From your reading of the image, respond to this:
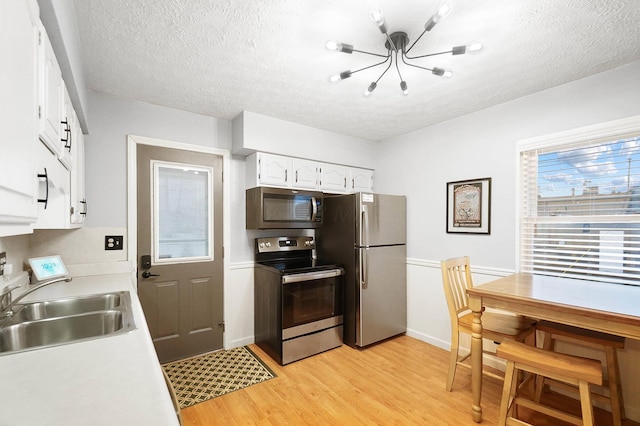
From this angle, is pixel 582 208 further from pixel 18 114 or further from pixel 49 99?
pixel 49 99

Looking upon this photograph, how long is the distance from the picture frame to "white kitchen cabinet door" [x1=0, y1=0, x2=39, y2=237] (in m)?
3.16

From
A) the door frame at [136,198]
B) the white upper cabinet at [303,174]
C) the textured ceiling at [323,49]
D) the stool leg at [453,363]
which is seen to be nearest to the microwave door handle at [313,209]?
the white upper cabinet at [303,174]

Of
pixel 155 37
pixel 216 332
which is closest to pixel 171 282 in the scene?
pixel 216 332

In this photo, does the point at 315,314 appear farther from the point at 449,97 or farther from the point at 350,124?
the point at 449,97

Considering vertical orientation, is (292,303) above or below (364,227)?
below

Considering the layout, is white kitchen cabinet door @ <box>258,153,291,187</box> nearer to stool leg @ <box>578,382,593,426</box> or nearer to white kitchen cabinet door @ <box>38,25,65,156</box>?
white kitchen cabinet door @ <box>38,25,65,156</box>

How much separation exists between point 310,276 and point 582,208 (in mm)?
2375

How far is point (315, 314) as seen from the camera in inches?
121

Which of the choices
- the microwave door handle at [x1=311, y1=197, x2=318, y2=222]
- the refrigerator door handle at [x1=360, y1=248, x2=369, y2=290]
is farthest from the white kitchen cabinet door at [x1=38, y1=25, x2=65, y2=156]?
the refrigerator door handle at [x1=360, y1=248, x2=369, y2=290]

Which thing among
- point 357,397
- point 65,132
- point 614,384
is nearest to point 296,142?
point 65,132

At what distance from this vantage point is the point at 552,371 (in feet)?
5.33

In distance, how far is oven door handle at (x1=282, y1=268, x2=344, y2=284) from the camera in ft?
9.25

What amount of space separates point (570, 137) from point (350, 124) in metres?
1.97

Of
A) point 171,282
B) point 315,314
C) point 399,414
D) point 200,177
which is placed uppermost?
point 200,177
